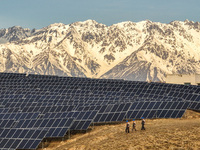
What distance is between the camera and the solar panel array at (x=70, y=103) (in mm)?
52969

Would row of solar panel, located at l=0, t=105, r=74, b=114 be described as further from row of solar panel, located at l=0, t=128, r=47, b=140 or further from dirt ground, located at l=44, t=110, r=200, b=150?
dirt ground, located at l=44, t=110, r=200, b=150

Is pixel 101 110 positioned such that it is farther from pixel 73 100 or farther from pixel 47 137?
pixel 73 100

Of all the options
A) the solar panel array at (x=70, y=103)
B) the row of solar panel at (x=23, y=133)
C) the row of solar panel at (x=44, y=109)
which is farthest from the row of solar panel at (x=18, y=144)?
the row of solar panel at (x=44, y=109)

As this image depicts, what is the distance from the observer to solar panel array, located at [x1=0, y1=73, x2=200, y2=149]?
52969 mm

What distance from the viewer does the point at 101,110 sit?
6269 cm

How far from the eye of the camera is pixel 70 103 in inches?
3127

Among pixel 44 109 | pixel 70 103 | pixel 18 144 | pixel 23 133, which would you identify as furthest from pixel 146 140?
pixel 70 103

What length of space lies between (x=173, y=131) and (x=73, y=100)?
41.5m

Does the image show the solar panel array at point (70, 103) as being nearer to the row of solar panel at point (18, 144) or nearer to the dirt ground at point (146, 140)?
the row of solar panel at point (18, 144)

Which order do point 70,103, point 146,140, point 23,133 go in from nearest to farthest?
point 146,140
point 23,133
point 70,103

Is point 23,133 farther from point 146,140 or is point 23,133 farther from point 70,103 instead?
point 70,103

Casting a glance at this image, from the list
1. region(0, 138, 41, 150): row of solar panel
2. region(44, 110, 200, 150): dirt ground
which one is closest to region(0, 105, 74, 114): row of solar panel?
region(44, 110, 200, 150): dirt ground

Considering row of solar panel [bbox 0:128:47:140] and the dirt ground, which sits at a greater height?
row of solar panel [bbox 0:128:47:140]

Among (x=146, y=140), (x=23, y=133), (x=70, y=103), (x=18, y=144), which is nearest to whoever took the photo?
(x=146, y=140)
